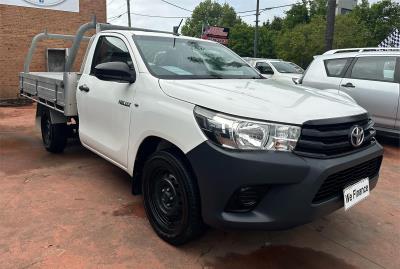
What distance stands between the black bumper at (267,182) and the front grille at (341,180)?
5 cm

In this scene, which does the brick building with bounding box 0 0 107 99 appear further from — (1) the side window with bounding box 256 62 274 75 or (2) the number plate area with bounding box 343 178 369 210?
(2) the number plate area with bounding box 343 178 369 210

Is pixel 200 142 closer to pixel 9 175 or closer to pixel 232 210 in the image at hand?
pixel 232 210

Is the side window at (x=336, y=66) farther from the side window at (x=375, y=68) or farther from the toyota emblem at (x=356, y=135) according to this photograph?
the toyota emblem at (x=356, y=135)

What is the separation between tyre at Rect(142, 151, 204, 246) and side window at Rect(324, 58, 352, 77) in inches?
210

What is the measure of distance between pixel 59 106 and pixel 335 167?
388 centimetres

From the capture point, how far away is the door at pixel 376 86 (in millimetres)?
6727

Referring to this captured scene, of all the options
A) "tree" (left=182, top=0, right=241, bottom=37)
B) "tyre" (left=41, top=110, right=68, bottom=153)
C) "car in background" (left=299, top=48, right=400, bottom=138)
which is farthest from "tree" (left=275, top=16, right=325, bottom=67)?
"tree" (left=182, top=0, right=241, bottom=37)

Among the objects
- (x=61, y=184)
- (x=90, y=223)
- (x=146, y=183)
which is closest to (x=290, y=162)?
(x=146, y=183)

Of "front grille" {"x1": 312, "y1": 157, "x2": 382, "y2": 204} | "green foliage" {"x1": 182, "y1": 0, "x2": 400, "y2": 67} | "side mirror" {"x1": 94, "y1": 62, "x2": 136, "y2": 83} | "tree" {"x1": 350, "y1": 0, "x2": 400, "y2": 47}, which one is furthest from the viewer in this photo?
"tree" {"x1": 350, "y1": 0, "x2": 400, "y2": 47}

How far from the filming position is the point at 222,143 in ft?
8.91

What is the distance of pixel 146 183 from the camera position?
11.5 feet

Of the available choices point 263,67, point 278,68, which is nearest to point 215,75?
point 263,67

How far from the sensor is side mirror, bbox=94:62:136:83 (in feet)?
11.7

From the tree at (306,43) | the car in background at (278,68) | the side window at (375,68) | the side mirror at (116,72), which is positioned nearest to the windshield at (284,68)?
the car in background at (278,68)
